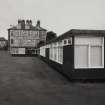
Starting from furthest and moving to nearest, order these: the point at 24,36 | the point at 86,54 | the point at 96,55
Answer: the point at 24,36 < the point at 96,55 < the point at 86,54

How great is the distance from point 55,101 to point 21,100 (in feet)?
4.40

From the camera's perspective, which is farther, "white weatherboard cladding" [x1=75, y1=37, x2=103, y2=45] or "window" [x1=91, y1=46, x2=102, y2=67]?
"window" [x1=91, y1=46, x2=102, y2=67]

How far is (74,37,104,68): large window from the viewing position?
11328 millimetres

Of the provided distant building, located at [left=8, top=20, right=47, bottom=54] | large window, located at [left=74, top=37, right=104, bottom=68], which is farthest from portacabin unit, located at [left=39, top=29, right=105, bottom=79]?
distant building, located at [left=8, top=20, right=47, bottom=54]

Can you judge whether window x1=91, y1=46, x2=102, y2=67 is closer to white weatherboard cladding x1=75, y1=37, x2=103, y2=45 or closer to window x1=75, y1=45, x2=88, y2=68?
white weatherboard cladding x1=75, y1=37, x2=103, y2=45

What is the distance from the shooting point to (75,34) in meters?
11.1

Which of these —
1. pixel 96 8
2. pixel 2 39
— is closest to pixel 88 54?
pixel 96 8

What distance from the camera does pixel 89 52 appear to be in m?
11.4

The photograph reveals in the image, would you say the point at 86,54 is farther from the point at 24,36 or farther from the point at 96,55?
the point at 24,36

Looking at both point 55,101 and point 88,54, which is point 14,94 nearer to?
point 55,101

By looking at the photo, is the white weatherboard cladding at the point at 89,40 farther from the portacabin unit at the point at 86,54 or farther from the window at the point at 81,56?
the window at the point at 81,56

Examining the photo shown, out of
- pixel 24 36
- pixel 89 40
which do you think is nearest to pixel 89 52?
pixel 89 40

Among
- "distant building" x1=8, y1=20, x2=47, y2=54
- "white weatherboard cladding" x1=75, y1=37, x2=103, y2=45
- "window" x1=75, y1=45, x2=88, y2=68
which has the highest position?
"distant building" x1=8, y1=20, x2=47, y2=54

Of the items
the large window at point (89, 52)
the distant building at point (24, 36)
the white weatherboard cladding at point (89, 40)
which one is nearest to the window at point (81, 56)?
the large window at point (89, 52)
